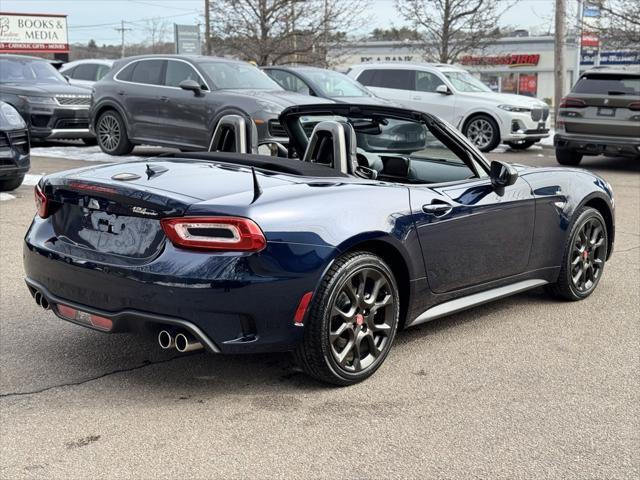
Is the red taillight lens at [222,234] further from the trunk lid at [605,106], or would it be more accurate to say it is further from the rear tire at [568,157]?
the rear tire at [568,157]

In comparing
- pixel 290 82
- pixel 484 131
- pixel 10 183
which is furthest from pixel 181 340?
pixel 484 131

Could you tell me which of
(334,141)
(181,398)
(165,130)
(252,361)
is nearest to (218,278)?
(181,398)

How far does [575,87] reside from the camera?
15.0 m

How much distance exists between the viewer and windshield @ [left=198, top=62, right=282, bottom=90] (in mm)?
14148

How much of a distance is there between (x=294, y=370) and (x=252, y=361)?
0.27 metres

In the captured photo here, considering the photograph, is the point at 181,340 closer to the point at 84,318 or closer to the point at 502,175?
the point at 84,318

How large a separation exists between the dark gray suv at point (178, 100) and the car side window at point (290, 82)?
5.30 ft

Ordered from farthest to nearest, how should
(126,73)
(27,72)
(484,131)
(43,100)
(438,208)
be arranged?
(484,131) → (27,72) → (43,100) → (126,73) → (438,208)

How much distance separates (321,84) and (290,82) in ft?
2.61

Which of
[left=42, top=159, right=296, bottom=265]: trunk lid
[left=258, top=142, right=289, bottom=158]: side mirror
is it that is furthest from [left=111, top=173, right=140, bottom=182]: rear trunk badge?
[left=258, top=142, right=289, bottom=158]: side mirror

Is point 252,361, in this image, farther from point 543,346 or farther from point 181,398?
point 543,346

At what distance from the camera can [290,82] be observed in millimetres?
16641

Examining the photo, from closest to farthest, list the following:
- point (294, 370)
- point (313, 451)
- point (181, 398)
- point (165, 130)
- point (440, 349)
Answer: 1. point (313, 451)
2. point (181, 398)
3. point (294, 370)
4. point (440, 349)
5. point (165, 130)

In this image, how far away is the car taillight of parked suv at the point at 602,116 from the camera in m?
14.2
